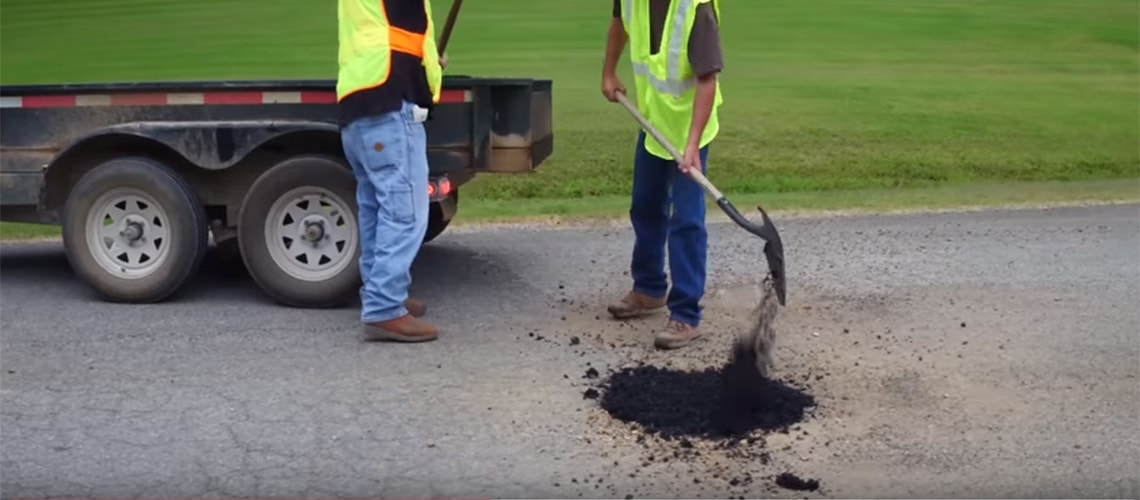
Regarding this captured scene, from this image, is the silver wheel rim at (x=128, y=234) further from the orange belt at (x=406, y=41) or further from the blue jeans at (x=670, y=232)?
the blue jeans at (x=670, y=232)

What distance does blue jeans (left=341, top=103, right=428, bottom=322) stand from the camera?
675 centimetres

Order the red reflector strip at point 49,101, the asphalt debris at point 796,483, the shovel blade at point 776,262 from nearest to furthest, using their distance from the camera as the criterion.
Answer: the asphalt debris at point 796,483
the shovel blade at point 776,262
the red reflector strip at point 49,101

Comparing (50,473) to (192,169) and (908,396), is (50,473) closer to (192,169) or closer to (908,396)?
(192,169)

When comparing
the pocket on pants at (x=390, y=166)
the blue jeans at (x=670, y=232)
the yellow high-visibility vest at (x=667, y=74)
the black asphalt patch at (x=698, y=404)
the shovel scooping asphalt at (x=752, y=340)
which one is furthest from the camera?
the blue jeans at (x=670, y=232)

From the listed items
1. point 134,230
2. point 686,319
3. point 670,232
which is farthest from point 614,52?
point 134,230

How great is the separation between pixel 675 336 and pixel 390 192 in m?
1.43

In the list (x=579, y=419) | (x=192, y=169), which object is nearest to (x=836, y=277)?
(x=579, y=419)

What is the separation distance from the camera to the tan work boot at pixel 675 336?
6789mm

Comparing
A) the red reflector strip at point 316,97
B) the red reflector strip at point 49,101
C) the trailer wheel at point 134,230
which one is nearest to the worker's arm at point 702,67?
the red reflector strip at point 316,97

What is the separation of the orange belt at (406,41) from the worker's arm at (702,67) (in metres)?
1.21

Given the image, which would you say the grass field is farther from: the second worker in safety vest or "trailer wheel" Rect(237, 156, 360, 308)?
the second worker in safety vest

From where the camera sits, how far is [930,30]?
2117cm

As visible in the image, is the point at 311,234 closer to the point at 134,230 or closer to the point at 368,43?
the point at 134,230

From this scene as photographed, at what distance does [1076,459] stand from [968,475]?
17.5 inches
